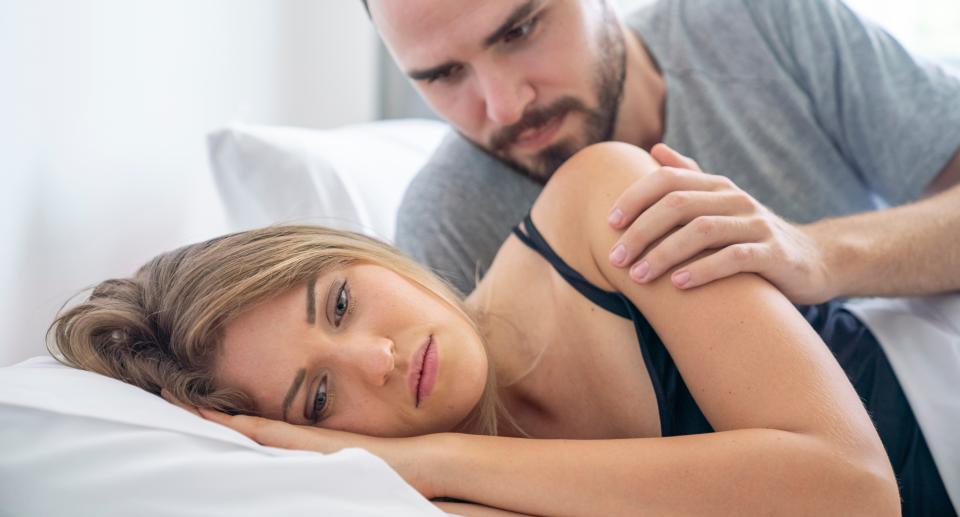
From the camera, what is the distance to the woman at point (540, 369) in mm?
745

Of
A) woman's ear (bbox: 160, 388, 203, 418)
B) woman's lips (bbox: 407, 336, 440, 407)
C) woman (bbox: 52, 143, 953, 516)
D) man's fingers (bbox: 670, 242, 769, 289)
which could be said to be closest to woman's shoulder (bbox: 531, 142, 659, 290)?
woman (bbox: 52, 143, 953, 516)

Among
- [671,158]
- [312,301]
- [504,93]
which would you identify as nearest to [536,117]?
[504,93]

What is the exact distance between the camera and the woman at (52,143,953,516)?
74 cm

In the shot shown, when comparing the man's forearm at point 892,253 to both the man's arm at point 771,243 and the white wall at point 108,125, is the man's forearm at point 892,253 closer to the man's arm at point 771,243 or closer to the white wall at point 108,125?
the man's arm at point 771,243

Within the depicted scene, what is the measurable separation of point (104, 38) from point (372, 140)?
2.13ft

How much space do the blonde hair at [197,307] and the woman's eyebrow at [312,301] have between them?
0.04ft

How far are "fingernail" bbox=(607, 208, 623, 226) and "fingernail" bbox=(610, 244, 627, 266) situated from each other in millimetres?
32

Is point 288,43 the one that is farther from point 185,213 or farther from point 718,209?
point 718,209

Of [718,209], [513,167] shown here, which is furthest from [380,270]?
[513,167]

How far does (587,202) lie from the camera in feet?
Result: 3.29

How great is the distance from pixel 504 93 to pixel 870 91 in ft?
1.99

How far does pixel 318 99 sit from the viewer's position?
2.10 metres

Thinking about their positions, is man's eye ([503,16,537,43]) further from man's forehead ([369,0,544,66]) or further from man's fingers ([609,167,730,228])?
man's fingers ([609,167,730,228])

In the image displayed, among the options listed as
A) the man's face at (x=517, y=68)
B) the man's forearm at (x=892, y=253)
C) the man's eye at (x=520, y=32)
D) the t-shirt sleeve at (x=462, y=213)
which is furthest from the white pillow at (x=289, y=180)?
the man's forearm at (x=892, y=253)
